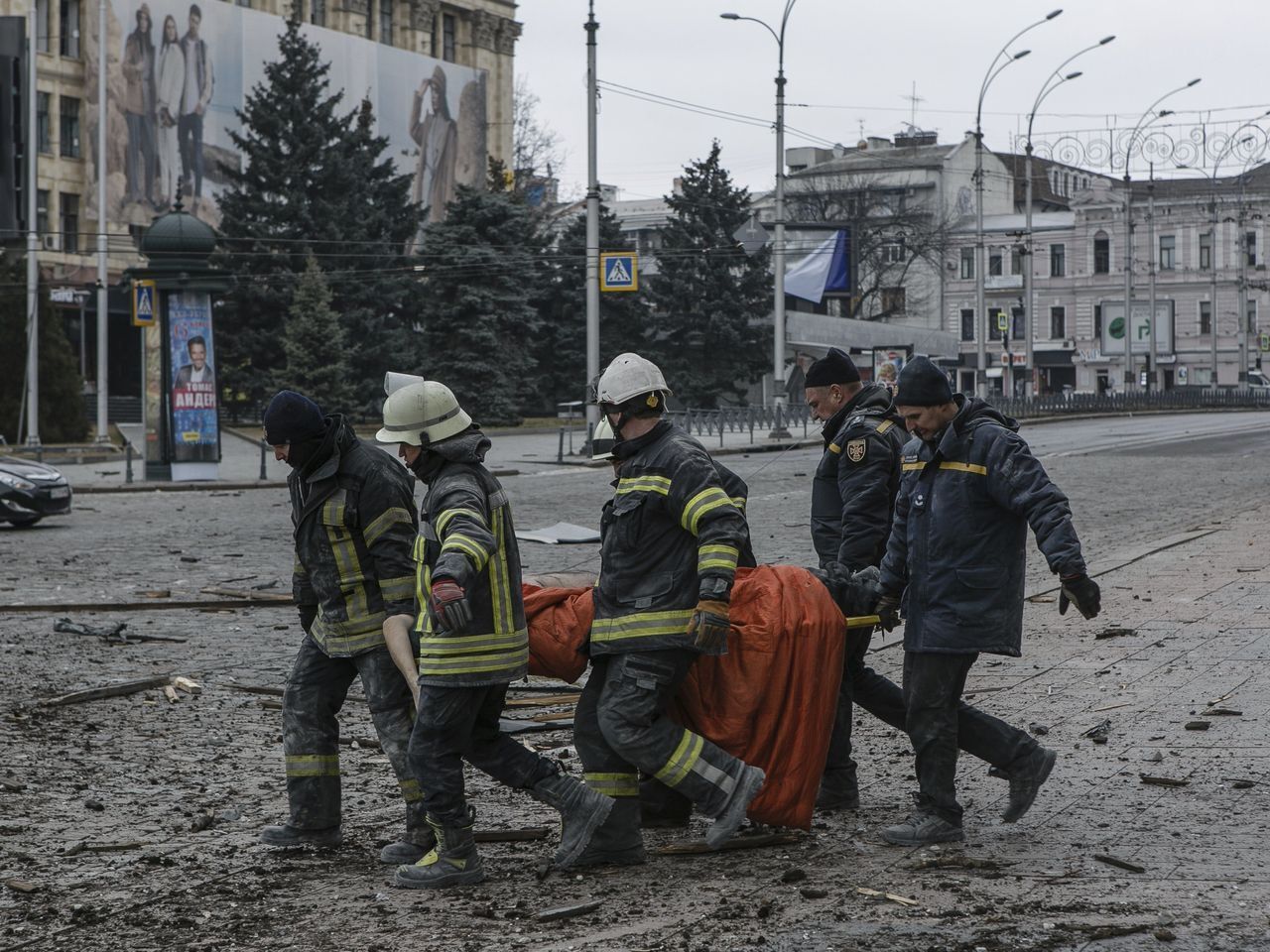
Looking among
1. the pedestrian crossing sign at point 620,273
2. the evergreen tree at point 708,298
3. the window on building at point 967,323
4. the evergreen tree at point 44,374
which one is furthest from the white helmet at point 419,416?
the window on building at point 967,323

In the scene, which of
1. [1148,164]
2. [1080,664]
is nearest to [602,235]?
[1148,164]

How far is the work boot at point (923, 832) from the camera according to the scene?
5.79 metres

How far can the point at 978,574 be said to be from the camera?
230 inches

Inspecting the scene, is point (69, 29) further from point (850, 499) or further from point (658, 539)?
point (658, 539)

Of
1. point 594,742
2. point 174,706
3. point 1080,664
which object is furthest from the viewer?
point 1080,664

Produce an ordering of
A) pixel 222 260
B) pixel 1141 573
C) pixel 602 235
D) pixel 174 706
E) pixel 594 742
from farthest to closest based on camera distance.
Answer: pixel 602 235 → pixel 222 260 → pixel 1141 573 → pixel 174 706 → pixel 594 742

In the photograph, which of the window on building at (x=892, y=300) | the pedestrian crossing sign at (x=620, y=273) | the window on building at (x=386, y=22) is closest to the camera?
the pedestrian crossing sign at (x=620, y=273)

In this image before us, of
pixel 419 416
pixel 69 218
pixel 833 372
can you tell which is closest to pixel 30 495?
pixel 833 372

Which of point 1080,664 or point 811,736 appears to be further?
point 1080,664

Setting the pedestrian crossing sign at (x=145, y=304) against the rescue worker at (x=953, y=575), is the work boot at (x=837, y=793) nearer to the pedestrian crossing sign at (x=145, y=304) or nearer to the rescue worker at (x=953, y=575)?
the rescue worker at (x=953, y=575)

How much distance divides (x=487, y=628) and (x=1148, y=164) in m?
53.8

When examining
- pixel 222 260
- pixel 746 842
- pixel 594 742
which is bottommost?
pixel 746 842

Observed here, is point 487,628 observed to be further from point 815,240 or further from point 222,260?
point 815,240

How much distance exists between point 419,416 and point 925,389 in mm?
1730
